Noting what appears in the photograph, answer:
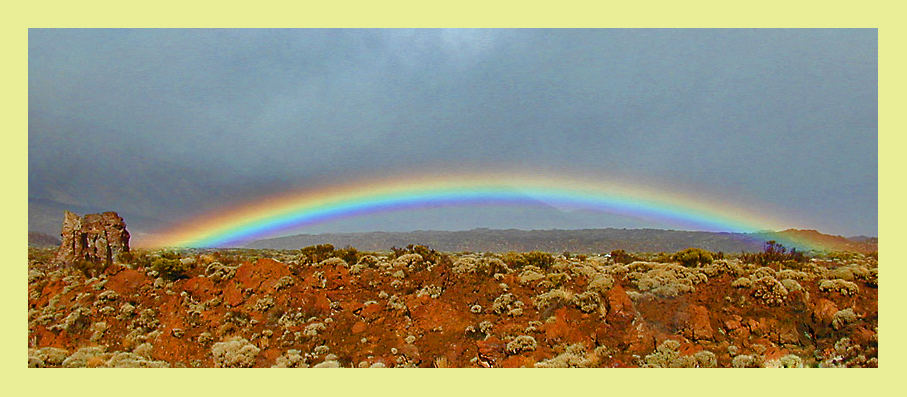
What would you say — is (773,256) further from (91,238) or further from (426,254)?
(91,238)

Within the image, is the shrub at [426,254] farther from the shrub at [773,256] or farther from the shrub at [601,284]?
the shrub at [773,256]

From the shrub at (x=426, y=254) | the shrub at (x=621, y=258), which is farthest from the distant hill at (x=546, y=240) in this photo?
the shrub at (x=621, y=258)

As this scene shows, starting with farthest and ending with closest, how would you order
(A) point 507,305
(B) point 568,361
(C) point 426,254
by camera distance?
(C) point 426,254 < (A) point 507,305 < (B) point 568,361

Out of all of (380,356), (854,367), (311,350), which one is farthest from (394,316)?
(854,367)

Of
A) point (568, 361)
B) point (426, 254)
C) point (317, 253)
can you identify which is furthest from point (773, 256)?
point (317, 253)

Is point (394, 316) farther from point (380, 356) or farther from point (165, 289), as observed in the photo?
point (165, 289)

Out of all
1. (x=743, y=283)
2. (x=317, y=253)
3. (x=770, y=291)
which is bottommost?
(x=770, y=291)
